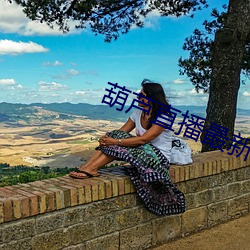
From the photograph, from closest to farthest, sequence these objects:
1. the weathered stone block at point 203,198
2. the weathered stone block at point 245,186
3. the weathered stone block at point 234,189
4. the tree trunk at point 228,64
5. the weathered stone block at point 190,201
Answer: the weathered stone block at point 190,201 < the weathered stone block at point 203,198 < the weathered stone block at point 234,189 < the weathered stone block at point 245,186 < the tree trunk at point 228,64

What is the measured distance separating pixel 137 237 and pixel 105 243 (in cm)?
35

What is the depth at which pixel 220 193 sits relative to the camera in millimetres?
4281

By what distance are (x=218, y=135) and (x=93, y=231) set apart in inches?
151

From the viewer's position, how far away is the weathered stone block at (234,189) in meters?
4.40

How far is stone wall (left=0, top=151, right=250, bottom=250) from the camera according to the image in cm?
279

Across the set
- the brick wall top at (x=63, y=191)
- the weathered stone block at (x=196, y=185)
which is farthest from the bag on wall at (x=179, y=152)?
the weathered stone block at (x=196, y=185)

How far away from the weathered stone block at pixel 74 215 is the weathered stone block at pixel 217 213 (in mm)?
1569

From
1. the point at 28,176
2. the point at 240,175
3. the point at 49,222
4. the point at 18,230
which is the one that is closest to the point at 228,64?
the point at 240,175

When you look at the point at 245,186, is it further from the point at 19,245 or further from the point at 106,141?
the point at 19,245

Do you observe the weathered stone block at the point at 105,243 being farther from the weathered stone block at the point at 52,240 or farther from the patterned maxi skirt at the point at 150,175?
the patterned maxi skirt at the point at 150,175

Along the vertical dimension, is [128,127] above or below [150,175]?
above

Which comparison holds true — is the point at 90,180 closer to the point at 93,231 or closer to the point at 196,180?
the point at 93,231

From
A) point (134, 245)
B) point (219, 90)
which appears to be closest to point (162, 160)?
point (134, 245)

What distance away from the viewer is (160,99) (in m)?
3.58
